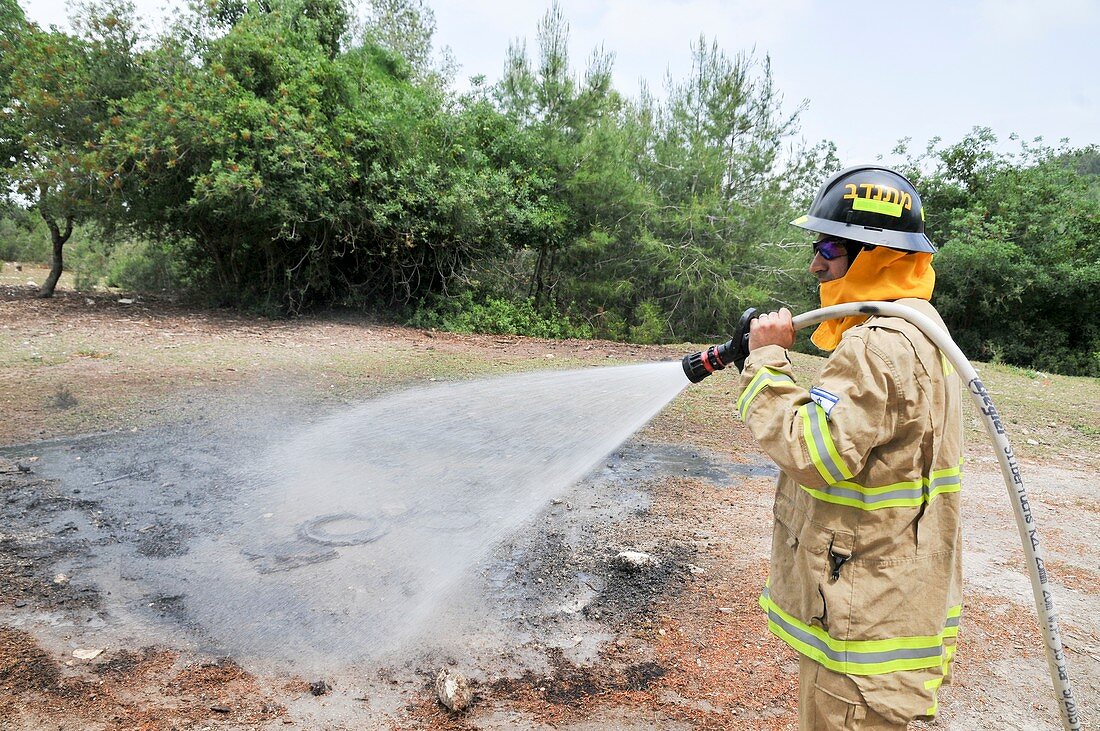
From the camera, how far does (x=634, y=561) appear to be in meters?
3.71

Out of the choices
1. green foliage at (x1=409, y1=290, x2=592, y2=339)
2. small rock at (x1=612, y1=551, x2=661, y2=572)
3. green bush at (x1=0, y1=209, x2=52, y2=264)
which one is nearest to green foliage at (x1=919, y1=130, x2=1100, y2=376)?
green foliage at (x1=409, y1=290, x2=592, y2=339)

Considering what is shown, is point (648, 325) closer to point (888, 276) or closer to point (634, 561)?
point (634, 561)

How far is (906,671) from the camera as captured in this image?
1608mm

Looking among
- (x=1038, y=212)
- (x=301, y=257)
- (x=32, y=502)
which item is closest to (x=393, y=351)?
(x=301, y=257)

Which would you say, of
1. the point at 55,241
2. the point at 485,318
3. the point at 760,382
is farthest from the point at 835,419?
the point at 55,241

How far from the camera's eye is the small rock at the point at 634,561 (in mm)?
3680

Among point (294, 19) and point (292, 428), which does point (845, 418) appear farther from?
point (294, 19)

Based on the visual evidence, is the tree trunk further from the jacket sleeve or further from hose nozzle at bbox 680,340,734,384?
the jacket sleeve

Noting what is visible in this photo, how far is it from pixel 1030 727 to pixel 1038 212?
19933 millimetres

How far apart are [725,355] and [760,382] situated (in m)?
0.40

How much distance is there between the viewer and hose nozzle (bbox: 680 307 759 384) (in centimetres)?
199

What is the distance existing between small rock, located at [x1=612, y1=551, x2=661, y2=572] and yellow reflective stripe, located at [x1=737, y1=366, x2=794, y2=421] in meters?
2.16

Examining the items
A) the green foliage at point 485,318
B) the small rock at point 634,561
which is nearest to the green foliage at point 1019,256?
the green foliage at point 485,318

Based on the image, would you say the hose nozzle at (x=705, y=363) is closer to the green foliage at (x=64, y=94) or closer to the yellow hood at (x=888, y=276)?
the yellow hood at (x=888, y=276)
